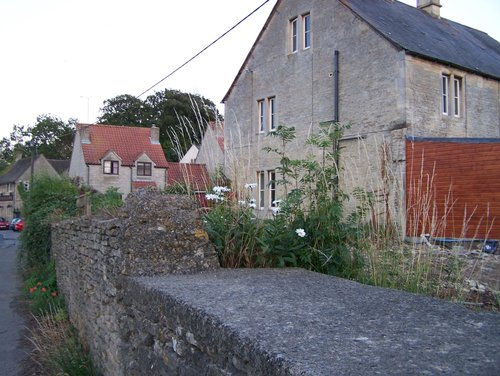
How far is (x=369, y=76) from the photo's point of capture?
15133 mm

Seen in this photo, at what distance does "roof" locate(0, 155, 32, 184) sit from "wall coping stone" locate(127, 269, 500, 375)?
6262 centimetres

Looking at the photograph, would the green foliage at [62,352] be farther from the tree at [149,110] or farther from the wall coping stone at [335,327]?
the tree at [149,110]

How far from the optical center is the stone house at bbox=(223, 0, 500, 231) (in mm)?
14328

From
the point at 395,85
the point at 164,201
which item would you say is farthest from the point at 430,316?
the point at 395,85

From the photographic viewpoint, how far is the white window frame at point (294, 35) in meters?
18.1

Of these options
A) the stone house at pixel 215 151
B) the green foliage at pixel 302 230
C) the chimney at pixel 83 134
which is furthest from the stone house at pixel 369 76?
the chimney at pixel 83 134

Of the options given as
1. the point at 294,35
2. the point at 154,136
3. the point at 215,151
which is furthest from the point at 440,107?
the point at 154,136

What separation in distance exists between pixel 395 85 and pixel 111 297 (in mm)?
12370

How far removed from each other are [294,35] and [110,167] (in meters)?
22.5

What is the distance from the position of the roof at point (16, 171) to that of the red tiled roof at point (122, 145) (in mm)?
26279

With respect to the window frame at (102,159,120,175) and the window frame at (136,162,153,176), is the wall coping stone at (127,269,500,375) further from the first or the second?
the window frame at (136,162,153,176)

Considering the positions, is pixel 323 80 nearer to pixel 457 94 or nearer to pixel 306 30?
pixel 306 30

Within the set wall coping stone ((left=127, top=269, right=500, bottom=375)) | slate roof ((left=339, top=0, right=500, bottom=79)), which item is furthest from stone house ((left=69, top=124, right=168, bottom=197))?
wall coping stone ((left=127, top=269, right=500, bottom=375))

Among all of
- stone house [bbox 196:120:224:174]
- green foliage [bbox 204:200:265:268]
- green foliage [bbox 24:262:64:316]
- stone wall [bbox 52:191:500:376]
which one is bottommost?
green foliage [bbox 24:262:64:316]
